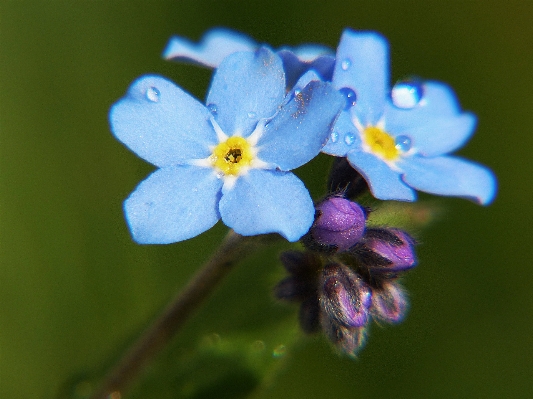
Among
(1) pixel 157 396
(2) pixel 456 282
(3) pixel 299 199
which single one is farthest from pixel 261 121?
(2) pixel 456 282

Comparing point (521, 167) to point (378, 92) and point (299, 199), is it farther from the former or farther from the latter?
point (299, 199)

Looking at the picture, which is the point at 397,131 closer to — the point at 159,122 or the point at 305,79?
the point at 305,79

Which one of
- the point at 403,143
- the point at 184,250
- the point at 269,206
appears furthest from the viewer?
the point at 184,250

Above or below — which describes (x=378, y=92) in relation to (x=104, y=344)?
above

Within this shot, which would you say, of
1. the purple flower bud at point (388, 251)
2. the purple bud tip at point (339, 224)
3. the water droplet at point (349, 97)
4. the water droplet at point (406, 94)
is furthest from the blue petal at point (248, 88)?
the water droplet at point (406, 94)

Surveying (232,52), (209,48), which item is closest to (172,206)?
(232,52)

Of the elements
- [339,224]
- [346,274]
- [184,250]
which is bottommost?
[184,250]

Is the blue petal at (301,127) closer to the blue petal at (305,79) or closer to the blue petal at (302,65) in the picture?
the blue petal at (305,79)
